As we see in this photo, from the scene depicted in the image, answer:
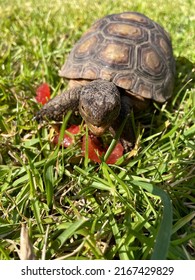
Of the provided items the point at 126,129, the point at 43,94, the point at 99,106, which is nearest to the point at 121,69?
the point at 126,129

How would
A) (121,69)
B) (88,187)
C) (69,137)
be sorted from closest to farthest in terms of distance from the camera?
(88,187) → (69,137) → (121,69)

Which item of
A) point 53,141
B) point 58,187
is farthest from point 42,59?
point 58,187

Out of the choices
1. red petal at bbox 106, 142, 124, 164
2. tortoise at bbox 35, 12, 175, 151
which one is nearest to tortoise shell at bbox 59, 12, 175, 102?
tortoise at bbox 35, 12, 175, 151

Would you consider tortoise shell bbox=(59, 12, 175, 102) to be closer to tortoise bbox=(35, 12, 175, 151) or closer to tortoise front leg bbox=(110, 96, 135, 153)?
tortoise bbox=(35, 12, 175, 151)

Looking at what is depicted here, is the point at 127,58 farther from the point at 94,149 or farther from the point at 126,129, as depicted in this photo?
the point at 94,149

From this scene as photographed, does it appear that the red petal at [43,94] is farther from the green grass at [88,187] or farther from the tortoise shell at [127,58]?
the tortoise shell at [127,58]

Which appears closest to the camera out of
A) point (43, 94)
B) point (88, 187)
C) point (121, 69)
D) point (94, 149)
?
point (88, 187)

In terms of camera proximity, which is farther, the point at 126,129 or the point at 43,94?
the point at 43,94
